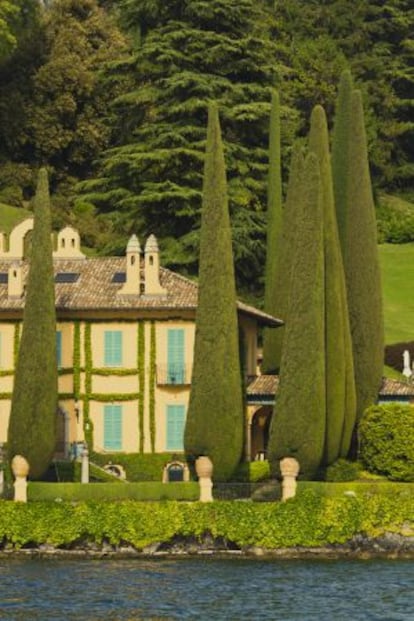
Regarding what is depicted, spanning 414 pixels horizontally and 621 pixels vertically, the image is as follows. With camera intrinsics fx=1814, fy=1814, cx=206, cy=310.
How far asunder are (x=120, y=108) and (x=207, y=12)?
8.35 meters

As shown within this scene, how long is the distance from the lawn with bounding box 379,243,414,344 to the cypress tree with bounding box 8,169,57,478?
92.3 ft

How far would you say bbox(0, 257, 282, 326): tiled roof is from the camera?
6278cm

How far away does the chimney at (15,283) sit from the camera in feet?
208

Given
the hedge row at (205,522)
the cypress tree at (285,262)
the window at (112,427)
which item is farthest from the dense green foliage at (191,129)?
the hedge row at (205,522)

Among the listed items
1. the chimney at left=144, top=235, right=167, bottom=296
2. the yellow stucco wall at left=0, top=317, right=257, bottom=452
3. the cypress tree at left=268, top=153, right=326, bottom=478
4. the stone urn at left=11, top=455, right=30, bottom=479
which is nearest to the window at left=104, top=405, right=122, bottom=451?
the yellow stucco wall at left=0, top=317, right=257, bottom=452

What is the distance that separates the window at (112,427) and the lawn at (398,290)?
839 inches

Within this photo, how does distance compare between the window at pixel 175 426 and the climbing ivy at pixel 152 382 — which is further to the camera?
the climbing ivy at pixel 152 382

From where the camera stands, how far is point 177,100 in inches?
3086

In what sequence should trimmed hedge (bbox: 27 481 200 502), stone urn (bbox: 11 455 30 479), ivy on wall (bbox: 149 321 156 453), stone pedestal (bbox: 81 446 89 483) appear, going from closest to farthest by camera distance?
trimmed hedge (bbox: 27 481 200 502)
stone urn (bbox: 11 455 30 479)
stone pedestal (bbox: 81 446 89 483)
ivy on wall (bbox: 149 321 156 453)

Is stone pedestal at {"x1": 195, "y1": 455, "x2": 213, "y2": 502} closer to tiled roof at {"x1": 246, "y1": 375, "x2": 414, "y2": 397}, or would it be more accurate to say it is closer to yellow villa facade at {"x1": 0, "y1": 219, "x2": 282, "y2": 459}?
yellow villa facade at {"x1": 0, "y1": 219, "x2": 282, "y2": 459}

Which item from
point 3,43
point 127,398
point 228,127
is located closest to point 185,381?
point 127,398

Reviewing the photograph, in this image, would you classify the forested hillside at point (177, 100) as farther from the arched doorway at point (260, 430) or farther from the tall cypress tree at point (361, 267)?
the tall cypress tree at point (361, 267)

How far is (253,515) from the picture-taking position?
52000 mm

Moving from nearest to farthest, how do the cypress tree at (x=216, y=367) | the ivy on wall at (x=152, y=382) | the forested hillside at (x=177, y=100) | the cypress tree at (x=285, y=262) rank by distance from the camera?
1. the cypress tree at (x=216, y=367)
2. the ivy on wall at (x=152, y=382)
3. the cypress tree at (x=285, y=262)
4. the forested hillside at (x=177, y=100)
